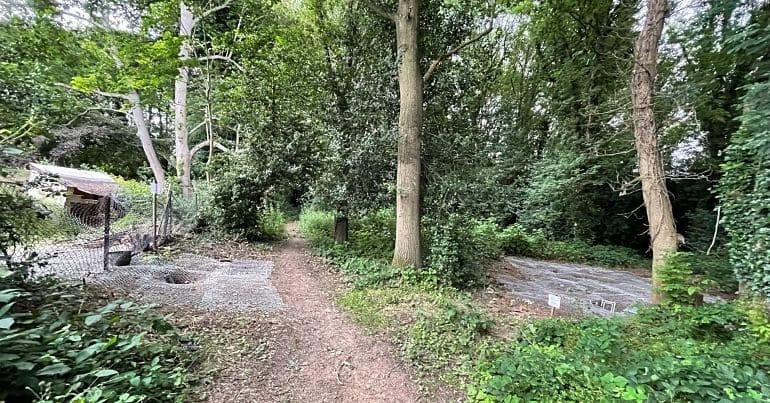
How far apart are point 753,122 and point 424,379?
4103 mm

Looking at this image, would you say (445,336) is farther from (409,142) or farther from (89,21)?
(89,21)

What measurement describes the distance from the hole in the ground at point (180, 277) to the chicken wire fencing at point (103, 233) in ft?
2.49

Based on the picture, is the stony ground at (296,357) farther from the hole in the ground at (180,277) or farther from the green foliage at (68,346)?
the hole in the ground at (180,277)

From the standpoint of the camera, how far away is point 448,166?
268 inches

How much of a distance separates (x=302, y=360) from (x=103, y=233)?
5749 mm

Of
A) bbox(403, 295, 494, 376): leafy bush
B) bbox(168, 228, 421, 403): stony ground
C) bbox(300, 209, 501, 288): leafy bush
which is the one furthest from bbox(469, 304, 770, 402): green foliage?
bbox(300, 209, 501, 288): leafy bush

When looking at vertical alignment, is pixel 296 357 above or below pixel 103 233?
below

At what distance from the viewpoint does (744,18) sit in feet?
16.0

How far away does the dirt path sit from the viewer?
108 inches

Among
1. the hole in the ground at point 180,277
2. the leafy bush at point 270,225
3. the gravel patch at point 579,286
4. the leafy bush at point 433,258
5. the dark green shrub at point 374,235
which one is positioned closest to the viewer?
the hole in the ground at point 180,277

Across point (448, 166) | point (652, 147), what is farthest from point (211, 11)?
point (652, 147)

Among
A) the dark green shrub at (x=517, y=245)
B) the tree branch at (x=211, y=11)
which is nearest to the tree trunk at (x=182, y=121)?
the tree branch at (x=211, y=11)

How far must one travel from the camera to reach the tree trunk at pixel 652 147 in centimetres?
455

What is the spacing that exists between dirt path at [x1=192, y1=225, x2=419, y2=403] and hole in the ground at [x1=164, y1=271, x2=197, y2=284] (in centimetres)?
189
